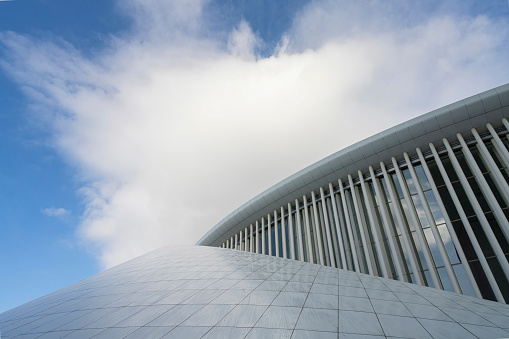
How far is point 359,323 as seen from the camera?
5879 millimetres

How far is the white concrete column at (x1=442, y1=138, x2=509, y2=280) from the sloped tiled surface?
970 centimetres

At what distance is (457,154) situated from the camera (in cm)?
1972

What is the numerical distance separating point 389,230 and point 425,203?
3129 millimetres

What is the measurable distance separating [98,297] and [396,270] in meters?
18.4

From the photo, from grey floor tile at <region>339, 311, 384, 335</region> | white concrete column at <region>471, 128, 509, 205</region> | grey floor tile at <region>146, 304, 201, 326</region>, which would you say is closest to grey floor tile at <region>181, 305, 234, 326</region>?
grey floor tile at <region>146, 304, 201, 326</region>

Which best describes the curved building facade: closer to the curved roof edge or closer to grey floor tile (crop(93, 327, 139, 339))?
the curved roof edge

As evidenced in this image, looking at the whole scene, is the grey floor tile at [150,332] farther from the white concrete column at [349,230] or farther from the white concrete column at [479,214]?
the white concrete column at [479,214]

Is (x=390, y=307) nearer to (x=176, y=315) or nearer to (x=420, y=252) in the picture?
(x=176, y=315)

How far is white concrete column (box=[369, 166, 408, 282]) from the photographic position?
60.2ft

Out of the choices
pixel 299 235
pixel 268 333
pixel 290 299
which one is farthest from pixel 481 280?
pixel 268 333

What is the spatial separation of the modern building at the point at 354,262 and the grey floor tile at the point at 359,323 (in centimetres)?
4

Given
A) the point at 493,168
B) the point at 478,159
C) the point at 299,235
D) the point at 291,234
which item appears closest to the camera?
the point at 493,168

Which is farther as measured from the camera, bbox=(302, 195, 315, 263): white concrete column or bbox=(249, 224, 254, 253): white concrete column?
bbox=(249, 224, 254, 253): white concrete column

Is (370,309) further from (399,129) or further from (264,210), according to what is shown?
(264,210)
